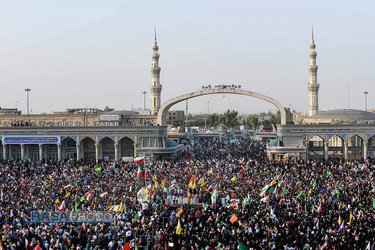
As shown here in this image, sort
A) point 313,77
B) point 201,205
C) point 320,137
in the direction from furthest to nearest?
point 313,77 < point 320,137 < point 201,205

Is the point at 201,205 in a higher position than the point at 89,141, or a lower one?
lower

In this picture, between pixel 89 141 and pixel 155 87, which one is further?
pixel 155 87

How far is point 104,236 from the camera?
2059 centimetres

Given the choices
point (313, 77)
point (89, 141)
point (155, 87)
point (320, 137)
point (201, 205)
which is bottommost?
point (201, 205)

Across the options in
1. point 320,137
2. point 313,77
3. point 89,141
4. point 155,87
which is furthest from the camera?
point 313,77

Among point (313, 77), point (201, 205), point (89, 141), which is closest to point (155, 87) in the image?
point (89, 141)

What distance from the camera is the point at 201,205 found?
2794 cm

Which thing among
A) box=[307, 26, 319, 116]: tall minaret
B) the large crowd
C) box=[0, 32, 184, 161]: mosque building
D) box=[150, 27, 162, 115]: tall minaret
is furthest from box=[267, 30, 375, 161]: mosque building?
box=[150, 27, 162, 115]: tall minaret

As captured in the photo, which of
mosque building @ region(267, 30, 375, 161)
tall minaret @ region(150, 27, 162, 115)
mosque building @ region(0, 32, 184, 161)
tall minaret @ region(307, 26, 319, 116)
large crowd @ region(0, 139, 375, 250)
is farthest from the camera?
tall minaret @ region(307, 26, 319, 116)

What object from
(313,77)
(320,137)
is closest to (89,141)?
(320,137)

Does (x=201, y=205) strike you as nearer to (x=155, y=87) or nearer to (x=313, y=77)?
(x=155, y=87)

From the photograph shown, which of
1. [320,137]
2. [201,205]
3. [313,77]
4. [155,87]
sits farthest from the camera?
[313,77]

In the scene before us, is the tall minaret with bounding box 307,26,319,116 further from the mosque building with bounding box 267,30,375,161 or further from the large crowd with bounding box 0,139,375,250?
the large crowd with bounding box 0,139,375,250

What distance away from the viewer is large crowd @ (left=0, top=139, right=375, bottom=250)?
66.8 ft
